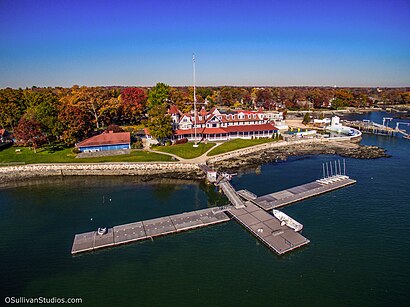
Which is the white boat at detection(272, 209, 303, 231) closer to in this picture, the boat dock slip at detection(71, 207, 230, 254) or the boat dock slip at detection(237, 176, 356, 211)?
the boat dock slip at detection(237, 176, 356, 211)

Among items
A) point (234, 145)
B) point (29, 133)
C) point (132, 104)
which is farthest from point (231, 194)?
point (132, 104)

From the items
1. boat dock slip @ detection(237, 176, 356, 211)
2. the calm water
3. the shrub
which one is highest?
the shrub

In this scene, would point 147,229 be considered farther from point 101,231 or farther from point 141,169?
point 141,169

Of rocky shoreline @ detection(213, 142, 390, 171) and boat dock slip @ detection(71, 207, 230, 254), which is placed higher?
rocky shoreline @ detection(213, 142, 390, 171)

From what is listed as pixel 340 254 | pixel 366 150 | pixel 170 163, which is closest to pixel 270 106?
pixel 366 150

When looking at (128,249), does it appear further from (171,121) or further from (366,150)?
(366,150)

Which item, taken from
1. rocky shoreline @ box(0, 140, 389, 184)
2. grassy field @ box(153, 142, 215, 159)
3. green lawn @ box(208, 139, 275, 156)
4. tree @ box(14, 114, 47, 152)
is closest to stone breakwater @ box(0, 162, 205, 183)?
rocky shoreline @ box(0, 140, 389, 184)
